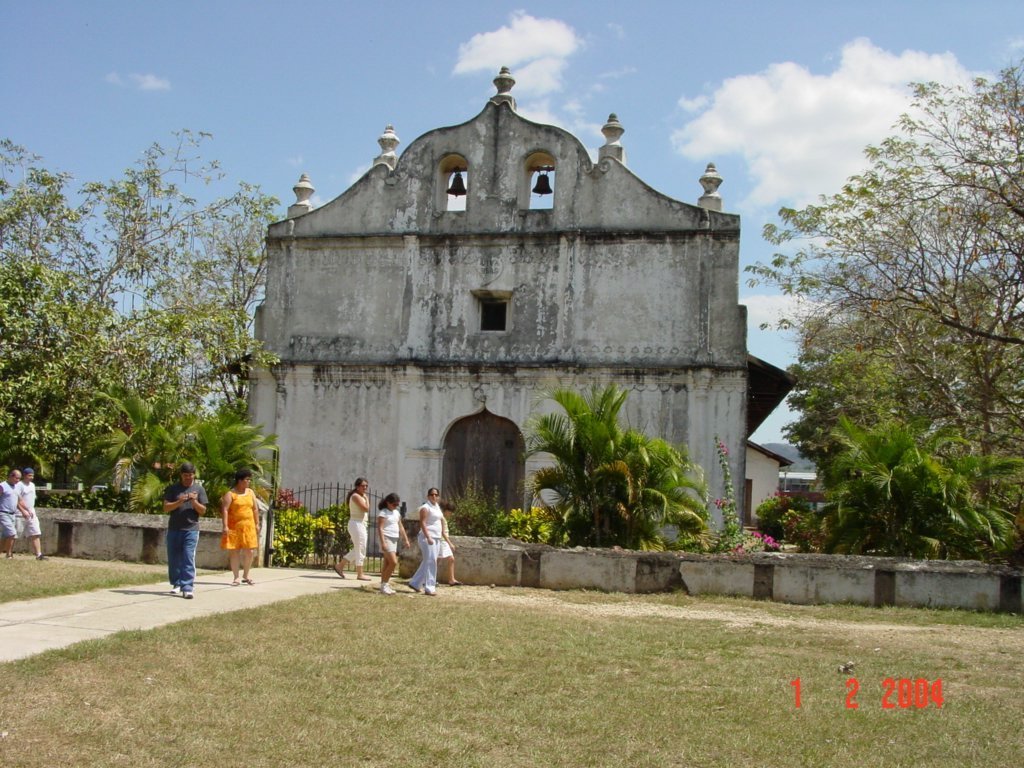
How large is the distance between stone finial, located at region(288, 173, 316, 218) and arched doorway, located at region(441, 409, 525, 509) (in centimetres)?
535

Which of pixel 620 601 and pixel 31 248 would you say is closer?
pixel 620 601

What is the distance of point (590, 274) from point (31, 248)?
35.2 feet

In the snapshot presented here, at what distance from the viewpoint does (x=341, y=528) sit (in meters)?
14.4

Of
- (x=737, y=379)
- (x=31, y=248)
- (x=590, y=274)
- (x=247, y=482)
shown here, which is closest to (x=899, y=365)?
(x=737, y=379)

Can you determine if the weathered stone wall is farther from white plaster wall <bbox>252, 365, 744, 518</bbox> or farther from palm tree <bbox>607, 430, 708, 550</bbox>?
palm tree <bbox>607, 430, 708, 550</bbox>

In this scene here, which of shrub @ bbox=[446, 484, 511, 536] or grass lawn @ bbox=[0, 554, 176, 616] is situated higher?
shrub @ bbox=[446, 484, 511, 536]

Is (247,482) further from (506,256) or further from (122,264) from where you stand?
(122,264)

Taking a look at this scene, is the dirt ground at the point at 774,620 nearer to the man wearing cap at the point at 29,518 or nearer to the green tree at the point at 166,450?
the green tree at the point at 166,450

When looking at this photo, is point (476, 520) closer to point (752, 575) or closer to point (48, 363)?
point (752, 575)

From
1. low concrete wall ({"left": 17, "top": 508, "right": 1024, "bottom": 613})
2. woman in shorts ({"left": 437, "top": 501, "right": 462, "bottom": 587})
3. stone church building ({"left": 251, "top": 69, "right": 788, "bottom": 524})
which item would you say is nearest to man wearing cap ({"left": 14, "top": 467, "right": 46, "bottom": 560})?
low concrete wall ({"left": 17, "top": 508, "right": 1024, "bottom": 613})

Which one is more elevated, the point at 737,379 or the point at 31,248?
the point at 31,248

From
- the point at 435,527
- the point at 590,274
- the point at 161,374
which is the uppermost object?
the point at 590,274

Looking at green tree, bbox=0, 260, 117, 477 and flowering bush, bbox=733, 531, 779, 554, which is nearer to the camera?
flowering bush, bbox=733, 531, 779, 554

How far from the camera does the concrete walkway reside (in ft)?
25.1
